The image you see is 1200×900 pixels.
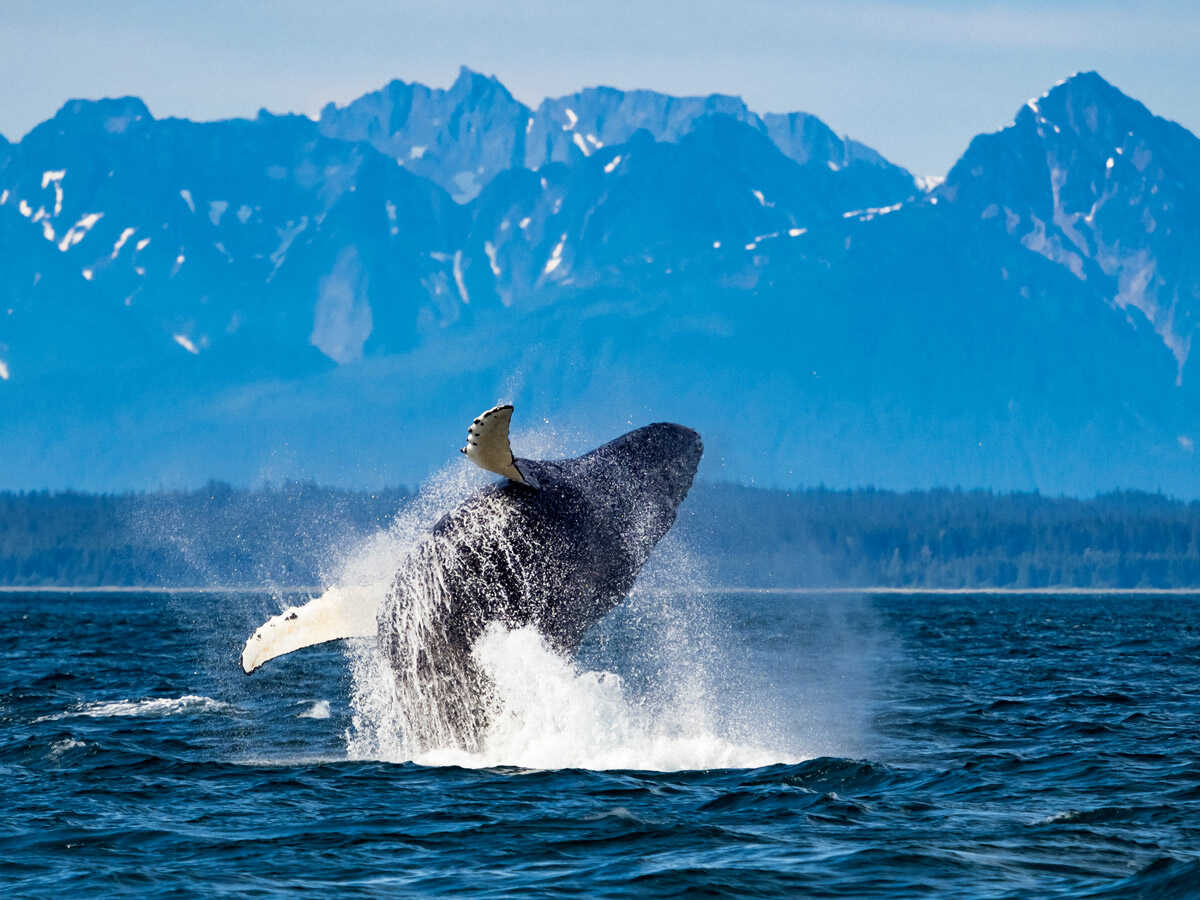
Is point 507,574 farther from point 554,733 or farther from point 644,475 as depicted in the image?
point 644,475

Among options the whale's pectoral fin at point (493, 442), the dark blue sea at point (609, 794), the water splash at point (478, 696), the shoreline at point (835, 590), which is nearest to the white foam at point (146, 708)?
the dark blue sea at point (609, 794)

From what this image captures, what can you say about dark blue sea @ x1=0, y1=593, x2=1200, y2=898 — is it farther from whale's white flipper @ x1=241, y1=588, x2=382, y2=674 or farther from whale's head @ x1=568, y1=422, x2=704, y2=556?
whale's head @ x1=568, y1=422, x2=704, y2=556

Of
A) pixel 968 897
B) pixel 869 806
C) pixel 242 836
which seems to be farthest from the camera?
pixel 869 806

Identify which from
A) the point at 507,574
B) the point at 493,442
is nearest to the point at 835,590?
the point at 507,574

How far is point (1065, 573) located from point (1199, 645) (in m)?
150

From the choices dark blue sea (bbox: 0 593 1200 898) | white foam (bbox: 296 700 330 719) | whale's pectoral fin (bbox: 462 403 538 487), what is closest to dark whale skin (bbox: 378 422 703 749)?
dark blue sea (bbox: 0 593 1200 898)

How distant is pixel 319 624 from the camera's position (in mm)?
14742

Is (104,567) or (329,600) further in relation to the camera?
(104,567)

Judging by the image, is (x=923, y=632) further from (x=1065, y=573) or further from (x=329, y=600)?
(x=1065, y=573)

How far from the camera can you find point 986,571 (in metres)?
190

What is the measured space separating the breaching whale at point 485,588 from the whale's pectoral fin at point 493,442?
0.06 m

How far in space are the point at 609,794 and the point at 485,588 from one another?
6.33 feet

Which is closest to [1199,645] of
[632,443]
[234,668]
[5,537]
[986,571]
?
[234,668]

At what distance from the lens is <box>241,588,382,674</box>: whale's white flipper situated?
14617 millimetres
